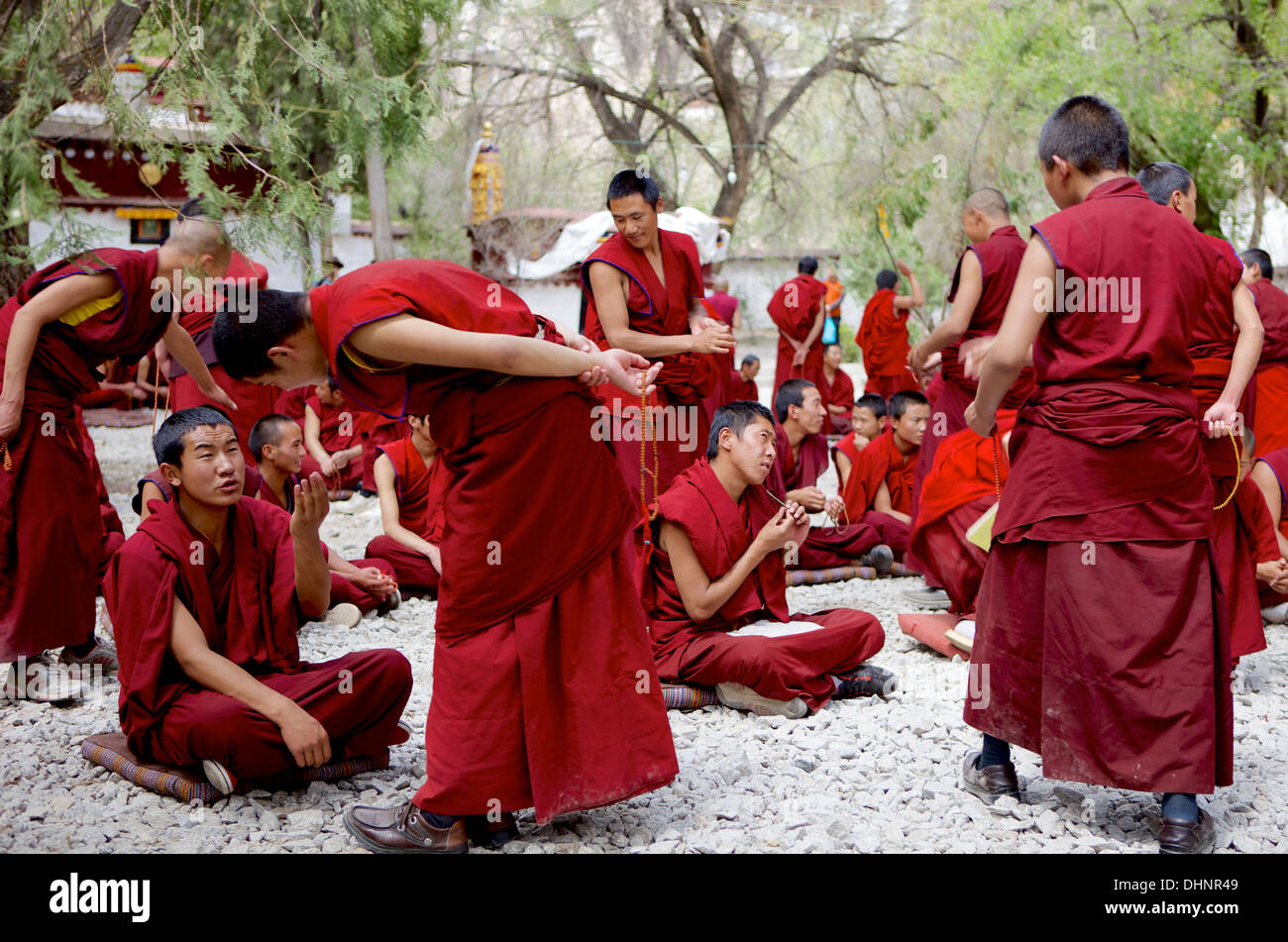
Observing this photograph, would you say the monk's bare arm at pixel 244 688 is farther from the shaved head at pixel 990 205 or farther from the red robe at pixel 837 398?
the red robe at pixel 837 398

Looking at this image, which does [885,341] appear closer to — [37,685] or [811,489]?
[811,489]

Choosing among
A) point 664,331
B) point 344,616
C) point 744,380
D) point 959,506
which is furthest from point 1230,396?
point 744,380

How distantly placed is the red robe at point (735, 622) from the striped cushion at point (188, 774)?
106 cm

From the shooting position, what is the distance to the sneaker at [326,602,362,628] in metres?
4.87

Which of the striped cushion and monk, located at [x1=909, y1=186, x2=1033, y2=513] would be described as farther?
monk, located at [x1=909, y1=186, x2=1033, y2=513]

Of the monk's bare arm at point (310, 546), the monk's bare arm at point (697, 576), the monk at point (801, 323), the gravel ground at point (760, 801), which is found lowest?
the gravel ground at point (760, 801)

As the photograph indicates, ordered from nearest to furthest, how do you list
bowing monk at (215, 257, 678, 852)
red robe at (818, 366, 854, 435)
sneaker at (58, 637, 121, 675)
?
bowing monk at (215, 257, 678, 852), sneaker at (58, 637, 121, 675), red robe at (818, 366, 854, 435)

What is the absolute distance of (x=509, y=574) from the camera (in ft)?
8.53

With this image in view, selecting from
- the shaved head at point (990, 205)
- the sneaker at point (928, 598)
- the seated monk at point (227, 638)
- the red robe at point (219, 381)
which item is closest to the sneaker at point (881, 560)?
the sneaker at point (928, 598)

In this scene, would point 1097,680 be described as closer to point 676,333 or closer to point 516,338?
point 516,338

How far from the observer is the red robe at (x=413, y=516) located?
5.41 metres

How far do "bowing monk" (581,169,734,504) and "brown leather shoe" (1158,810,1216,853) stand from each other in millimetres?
2142

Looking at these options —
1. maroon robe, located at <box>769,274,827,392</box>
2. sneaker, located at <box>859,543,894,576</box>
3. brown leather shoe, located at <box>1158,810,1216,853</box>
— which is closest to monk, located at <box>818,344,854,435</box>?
maroon robe, located at <box>769,274,827,392</box>

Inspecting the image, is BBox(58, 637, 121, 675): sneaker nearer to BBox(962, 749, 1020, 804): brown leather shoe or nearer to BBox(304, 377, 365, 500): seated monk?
BBox(962, 749, 1020, 804): brown leather shoe
